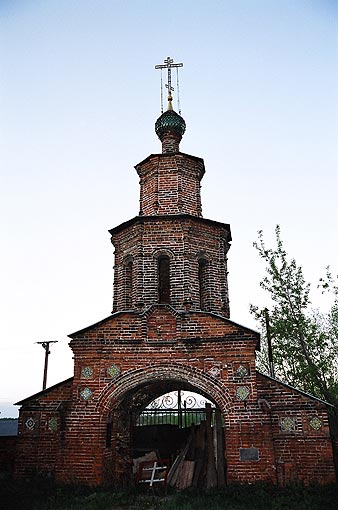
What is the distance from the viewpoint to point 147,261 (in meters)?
12.1

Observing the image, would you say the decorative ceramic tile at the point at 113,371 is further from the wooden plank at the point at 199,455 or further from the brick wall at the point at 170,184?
the brick wall at the point at 170,184

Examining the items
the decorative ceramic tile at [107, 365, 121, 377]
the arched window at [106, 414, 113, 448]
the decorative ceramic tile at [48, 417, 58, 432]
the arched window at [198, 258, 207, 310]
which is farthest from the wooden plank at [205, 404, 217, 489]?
the decorative ceramic tile at [48, 417, 58, 432]

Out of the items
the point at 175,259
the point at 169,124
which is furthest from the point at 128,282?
the point at 169,124

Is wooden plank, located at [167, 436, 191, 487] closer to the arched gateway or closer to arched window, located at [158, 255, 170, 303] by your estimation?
the arched gateway

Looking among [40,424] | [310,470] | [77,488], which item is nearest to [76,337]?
[40,424]

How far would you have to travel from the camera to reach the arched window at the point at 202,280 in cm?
1231

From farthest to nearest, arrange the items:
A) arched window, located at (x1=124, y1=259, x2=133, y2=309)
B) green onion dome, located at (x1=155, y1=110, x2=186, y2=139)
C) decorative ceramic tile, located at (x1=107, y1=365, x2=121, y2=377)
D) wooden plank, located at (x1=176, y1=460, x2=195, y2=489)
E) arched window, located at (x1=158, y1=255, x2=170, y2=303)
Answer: green onion dome, located at (x1=155, y1=110, x2=186, y2=139)
arched window, located at (x1=124, y1=259, x2=133, y2=309)
arched window, located at (x1=158, y1=255, x2=170, y2=303)
wooden plank, located at (x1=176, y1=460, x2=195, y2=489)
decorative ceramic tile, located at (x1=107, y1=365, x2=121, y2=377)

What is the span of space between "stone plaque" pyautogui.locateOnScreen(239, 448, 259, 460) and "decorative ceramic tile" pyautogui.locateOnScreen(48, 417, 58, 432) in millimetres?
4402

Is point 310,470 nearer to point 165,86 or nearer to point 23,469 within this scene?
point 23,469

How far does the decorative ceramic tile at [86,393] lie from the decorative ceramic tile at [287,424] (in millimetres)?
4426

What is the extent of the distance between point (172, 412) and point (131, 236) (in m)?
6.55

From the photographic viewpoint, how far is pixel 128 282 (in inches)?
502

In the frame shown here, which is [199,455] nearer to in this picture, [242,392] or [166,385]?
[166,385]

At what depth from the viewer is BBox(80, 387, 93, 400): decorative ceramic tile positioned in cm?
1012
